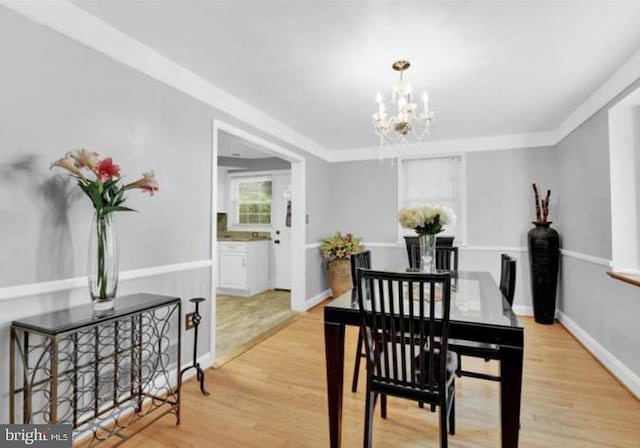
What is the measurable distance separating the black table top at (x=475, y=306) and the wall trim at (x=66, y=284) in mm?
1282

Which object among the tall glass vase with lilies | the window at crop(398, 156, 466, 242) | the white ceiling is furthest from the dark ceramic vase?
the tall glass vase with lilies

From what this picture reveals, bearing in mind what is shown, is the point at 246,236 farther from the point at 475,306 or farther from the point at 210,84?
the point at 475,306

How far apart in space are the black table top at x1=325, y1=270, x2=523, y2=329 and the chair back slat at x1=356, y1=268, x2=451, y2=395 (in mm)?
125

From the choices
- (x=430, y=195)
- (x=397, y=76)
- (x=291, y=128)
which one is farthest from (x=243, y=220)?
(x=397, y=76)

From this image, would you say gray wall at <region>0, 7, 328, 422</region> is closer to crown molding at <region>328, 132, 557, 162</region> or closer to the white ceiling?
the white ceiling

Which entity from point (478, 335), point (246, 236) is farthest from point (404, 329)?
point (246, 236)

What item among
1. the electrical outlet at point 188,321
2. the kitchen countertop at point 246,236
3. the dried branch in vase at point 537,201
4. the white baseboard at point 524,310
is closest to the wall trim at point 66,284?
the electrical outlet at point 188,321

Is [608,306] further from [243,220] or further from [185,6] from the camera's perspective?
[243,220]

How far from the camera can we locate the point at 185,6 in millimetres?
1798

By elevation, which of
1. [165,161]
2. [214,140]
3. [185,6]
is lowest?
[165,161]

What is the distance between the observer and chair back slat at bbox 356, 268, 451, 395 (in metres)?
1.39

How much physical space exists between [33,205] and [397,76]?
2.56 m

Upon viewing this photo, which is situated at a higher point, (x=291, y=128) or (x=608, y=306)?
(x=291, y=128)

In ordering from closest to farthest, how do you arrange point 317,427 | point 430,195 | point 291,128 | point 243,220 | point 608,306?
point 317,427 < point 608,306 < point 291,128 < point 430,195 < point 243,220
